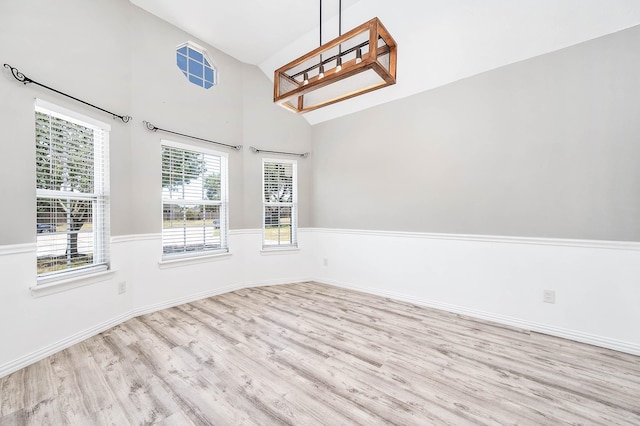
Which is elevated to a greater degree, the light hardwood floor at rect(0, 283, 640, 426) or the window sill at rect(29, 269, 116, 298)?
the window sill at rect(29, 269, 116, 298)

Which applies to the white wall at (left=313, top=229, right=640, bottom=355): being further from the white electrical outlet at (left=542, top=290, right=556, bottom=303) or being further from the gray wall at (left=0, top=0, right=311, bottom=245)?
the gray wall at (left=0, top=0, right=311, bottom=245)

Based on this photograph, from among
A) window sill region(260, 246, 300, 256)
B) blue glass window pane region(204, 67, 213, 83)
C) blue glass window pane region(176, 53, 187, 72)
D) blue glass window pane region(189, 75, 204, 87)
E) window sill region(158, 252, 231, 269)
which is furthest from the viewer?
window sill region(260, 246, 300, 256)

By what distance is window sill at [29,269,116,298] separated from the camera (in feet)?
6.97

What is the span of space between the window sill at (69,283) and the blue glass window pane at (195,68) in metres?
2.74

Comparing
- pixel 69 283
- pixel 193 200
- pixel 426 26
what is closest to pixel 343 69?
pixel 426 26

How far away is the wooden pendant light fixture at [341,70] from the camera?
5.25 feet

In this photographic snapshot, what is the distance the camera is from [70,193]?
2.41 m

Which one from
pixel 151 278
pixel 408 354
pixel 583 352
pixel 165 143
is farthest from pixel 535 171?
pixel 151 278

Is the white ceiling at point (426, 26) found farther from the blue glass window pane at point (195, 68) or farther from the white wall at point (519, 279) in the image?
the white wall at point (519, 279)

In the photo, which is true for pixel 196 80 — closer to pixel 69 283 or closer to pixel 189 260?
pixel 189 260

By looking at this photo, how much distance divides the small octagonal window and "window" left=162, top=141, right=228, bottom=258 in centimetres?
99

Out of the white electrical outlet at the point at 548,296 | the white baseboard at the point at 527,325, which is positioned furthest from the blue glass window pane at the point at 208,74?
the white electrical outlet at the point at 548,296

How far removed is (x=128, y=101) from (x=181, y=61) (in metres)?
0.96

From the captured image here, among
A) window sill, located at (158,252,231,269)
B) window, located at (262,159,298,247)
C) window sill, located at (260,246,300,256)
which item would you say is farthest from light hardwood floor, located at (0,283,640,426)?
window, located at (262,159,298,247)
